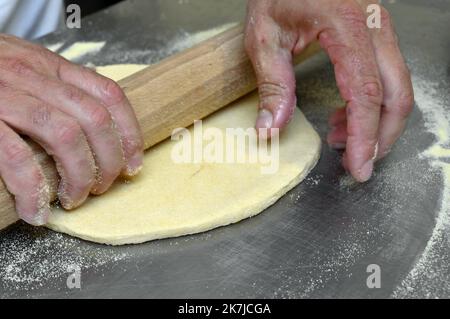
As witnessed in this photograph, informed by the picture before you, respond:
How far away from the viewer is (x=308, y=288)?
1.38 m

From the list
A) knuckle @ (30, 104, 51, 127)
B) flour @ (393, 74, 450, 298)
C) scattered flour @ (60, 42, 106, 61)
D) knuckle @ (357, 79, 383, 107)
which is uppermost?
knuckle @ (30, 104, 51, 127)

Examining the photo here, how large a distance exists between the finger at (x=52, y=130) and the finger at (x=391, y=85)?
2.55 feet

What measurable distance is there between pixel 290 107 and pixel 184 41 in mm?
876

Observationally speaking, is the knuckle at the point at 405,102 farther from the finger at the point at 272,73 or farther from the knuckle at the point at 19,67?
the knuckle at the point at 19,67

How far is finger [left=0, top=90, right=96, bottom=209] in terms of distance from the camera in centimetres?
136

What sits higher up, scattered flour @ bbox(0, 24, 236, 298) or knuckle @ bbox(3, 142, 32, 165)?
knuckle @ bbox(3, 142, 32, 165)

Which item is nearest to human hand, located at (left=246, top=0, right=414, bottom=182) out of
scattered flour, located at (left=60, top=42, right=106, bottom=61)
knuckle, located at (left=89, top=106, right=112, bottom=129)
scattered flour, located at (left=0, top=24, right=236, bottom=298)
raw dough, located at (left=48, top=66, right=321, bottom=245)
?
raw dough, located at (left=48, top=66, right=321, bottom=245)

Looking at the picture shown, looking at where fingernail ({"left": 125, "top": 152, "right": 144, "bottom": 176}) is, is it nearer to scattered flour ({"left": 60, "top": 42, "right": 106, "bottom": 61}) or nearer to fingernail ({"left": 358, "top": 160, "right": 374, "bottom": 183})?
fingernail ({"left": 358, "top": 160, "right": 374, "bottom": 183})

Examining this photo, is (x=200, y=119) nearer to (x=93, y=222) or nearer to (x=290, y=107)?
(x=290, y=107)

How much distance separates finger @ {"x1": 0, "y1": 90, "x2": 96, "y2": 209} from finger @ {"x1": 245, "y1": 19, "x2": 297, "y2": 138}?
1.71ft

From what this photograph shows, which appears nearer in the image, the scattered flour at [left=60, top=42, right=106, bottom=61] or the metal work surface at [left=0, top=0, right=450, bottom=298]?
the metal work surface at [left=0, top=0, right=450, bottom=298]

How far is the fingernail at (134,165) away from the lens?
1.55 meters

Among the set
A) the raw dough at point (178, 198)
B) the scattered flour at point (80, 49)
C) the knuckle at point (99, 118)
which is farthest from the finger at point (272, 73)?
the scattered flour at point (80, 49)
